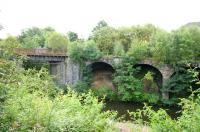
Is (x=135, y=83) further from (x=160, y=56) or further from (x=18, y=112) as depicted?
(x=18, y=112)

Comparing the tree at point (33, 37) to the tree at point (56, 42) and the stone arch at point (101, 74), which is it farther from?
the stone arch at point (101, 74)

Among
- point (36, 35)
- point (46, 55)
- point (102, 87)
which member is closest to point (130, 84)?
point (102, 87)

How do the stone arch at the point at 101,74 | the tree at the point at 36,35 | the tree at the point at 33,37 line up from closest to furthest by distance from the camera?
1. the stone arch at the point at 101,74
2. the tree at the point at 33,37
3. the tree at the point at 36,35

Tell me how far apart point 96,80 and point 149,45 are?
7.87 m

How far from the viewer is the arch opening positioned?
41.8 metres

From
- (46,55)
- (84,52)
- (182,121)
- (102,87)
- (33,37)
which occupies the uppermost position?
(33,37)

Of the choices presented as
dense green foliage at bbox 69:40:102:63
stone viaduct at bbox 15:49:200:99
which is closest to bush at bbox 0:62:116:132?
stone viaduct at bbox 15:49:200:99

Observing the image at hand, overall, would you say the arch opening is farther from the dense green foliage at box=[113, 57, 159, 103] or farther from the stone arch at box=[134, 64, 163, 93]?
the dense green foliage at box=[113, 57, 159, 103]

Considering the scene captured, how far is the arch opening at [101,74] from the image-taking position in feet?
137

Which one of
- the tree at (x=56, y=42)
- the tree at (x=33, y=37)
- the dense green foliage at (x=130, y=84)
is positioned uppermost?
the tree at (x=33, y=37)

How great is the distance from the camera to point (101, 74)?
143 feet

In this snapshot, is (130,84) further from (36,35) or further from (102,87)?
(36,35)

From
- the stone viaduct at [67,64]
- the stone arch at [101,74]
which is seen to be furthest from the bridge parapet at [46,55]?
the stone arch at [101,74]

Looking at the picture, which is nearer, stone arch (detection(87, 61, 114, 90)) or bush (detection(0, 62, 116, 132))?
bush (detection(0, 62, 116, 132))
